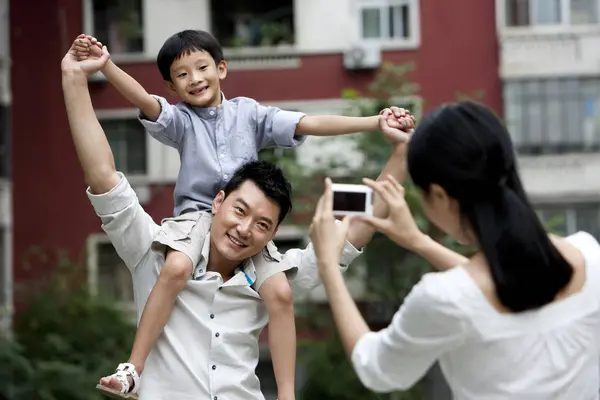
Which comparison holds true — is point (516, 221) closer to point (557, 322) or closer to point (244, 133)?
point (557, 322)

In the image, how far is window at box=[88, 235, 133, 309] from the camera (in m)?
16.0

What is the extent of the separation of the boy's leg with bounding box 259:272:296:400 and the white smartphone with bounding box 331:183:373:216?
0.71 metres

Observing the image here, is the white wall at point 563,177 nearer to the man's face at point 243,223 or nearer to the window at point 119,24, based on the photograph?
the window at point 119,24

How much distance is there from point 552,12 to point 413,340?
13605 mm

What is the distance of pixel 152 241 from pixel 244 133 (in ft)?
1.26

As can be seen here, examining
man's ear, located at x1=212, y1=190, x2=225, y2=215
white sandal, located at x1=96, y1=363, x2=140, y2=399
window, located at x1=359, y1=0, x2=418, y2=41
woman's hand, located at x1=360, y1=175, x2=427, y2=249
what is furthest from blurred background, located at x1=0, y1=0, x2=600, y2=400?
woman's hand, located at x1=360, y1=175, x2=427, y2=249

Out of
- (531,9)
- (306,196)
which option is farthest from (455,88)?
(306,196)

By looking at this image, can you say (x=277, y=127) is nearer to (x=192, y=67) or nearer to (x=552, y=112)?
(x=192, y=67)

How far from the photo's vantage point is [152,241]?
3156 millimetres

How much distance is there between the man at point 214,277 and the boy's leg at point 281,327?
4cm

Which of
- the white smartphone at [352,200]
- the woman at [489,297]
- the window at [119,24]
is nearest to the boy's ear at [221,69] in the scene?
Answer: the white smartphone at [352,200]

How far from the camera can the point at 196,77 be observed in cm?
325

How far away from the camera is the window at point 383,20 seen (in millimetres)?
15617

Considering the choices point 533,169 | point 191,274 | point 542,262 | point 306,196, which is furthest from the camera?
point 533,169
